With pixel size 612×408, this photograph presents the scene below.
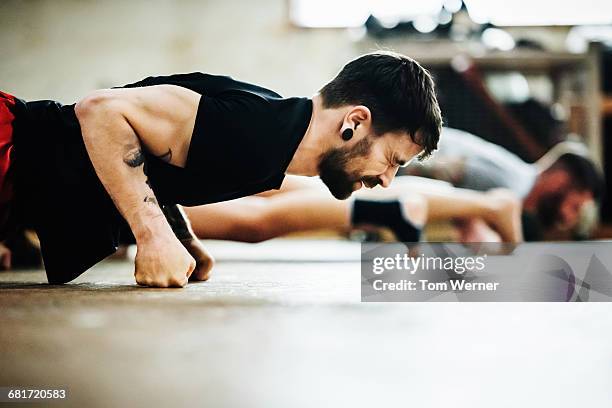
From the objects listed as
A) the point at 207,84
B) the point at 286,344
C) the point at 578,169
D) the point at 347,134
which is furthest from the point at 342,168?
the point at 578,169

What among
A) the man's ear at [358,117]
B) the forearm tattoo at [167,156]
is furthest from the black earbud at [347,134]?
the forearm tattoo at [167,156]

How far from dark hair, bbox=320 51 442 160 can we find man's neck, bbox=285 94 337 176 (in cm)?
1

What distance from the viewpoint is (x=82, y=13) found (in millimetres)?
2332

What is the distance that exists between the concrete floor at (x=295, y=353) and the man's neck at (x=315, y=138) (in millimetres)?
235

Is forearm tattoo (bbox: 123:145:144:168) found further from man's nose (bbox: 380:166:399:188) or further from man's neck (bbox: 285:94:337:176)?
man's nose (bbox: 380:166:399:188)

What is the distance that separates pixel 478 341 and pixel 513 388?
0.08m

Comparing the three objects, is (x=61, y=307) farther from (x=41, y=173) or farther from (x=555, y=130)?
(x=555, y=130)

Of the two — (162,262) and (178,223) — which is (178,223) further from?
(162,262)

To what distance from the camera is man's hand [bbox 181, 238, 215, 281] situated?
33.8 inches

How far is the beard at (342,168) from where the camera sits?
788 millimetres

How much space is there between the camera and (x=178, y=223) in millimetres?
901

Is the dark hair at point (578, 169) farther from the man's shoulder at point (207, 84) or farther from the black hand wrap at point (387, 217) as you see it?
the man's shoulder at point (207, 84)

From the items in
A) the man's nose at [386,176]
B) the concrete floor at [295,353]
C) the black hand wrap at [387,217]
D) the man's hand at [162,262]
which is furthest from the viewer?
the black hand wrap at [387,217]

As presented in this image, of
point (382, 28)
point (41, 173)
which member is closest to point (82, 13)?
point (382, 28)
